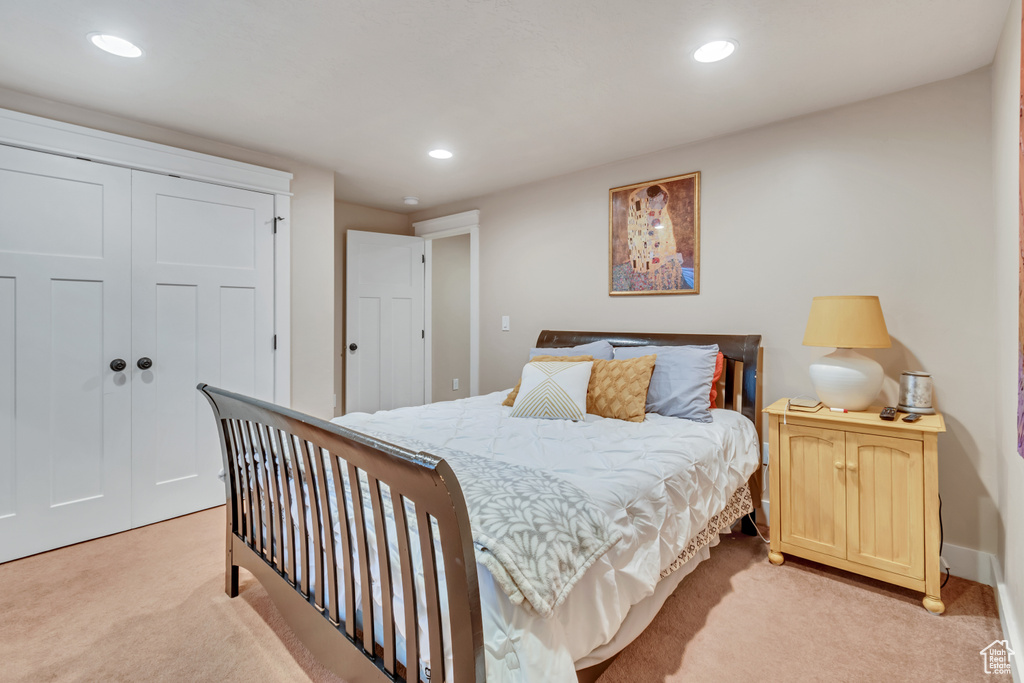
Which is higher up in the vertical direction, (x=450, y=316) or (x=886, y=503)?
(x=450, y=316)

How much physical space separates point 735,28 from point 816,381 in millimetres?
1586

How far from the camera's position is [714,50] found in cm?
194

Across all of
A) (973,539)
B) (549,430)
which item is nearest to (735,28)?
(549,430)

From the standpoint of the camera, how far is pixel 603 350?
3.00m

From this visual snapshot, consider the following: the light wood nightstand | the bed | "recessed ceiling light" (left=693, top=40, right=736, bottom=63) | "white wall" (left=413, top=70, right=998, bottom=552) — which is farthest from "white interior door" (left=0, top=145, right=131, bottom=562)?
the light wood nightstand

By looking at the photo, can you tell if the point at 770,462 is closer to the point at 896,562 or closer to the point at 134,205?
the point at 896,562

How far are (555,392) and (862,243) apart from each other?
1.72 m

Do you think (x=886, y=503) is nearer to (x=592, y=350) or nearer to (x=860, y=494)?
(x=860, y=494)

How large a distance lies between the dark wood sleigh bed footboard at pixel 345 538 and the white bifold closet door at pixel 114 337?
3.81 ft

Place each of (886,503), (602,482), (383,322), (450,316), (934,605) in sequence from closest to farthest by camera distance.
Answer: (602,482) < (934,605) < (886,503) < (383,322) < (450,316)

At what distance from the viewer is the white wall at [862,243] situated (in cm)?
211

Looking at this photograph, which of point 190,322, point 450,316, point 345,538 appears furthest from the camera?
point 450,316

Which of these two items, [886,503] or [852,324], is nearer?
[886,503]

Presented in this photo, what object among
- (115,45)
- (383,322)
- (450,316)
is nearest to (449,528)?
(115,45)
